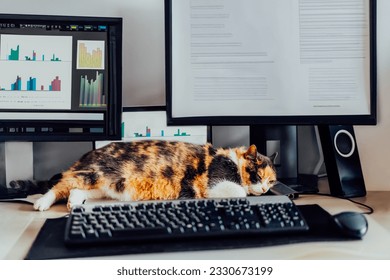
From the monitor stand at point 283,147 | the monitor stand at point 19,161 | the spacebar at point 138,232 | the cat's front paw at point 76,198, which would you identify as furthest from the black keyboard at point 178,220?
the monitor stand at point 19,161

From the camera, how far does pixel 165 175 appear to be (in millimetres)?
968

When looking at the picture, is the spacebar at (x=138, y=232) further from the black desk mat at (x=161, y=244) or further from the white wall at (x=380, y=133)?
the white wall at (x=380, y=133)

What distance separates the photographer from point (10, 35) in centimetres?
102

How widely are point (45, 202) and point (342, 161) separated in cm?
65

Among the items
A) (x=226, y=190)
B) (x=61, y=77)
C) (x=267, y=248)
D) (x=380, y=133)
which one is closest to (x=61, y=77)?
(x=61, y=77)

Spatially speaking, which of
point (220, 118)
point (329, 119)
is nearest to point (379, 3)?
point (329, 119)

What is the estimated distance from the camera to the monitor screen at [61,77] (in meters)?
1.01

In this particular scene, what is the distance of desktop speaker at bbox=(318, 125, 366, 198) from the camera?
1033mm

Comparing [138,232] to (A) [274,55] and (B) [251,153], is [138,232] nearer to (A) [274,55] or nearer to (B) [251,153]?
(B) [251,153]

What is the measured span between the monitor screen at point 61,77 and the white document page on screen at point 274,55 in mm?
164

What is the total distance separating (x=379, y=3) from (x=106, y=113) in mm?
707

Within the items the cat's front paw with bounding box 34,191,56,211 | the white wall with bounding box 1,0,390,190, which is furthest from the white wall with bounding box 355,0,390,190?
the cat's front paw with bounding box 34,191,56,211
